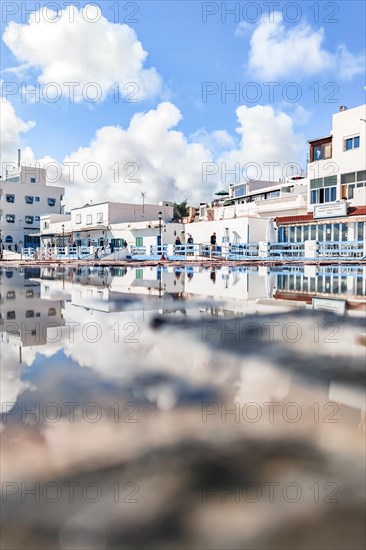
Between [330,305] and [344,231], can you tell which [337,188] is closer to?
[344,231]

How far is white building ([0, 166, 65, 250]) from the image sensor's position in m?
66.1

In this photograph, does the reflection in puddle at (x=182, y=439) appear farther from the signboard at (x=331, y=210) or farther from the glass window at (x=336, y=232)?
the glass window at (x=336, y=232)

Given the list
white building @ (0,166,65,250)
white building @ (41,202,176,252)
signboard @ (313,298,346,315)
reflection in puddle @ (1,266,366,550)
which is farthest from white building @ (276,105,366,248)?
white building @ (0,166,65,250)

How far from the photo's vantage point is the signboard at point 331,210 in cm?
2842

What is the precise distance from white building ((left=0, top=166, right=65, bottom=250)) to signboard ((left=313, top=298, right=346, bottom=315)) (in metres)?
61.0

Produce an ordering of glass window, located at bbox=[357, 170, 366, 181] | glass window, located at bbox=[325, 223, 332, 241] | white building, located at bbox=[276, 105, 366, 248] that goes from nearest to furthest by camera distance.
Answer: white building, located at bbox=[276, 105, 366, 248], glass window, located at bbox=[357, 170, 366, 181], glass window, located at bbox=[325, 223, 332, 241]

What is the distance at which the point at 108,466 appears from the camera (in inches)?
78.9

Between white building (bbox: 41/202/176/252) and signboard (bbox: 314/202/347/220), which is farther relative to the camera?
white building (bbox: 41/202/176/252)

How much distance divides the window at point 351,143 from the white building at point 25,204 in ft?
157

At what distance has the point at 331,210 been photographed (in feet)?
96.0

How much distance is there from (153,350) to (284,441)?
2176 mm

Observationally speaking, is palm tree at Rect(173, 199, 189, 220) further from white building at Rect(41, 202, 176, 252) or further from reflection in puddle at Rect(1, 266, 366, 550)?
reflection in puddle at Rect(1, 266, 366, 550)

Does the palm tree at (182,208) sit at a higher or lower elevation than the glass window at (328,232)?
higher

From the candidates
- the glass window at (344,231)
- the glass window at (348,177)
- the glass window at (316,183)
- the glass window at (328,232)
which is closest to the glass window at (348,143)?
the glass window at (348,177)
